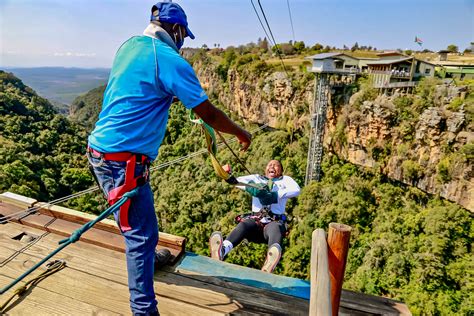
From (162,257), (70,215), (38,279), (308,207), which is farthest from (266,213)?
(308,207)

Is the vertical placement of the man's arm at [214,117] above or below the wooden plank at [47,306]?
above

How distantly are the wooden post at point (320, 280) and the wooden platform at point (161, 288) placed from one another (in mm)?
945

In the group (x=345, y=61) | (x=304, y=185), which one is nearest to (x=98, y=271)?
(x=304, y=185)

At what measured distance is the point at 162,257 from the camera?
9.48 ft

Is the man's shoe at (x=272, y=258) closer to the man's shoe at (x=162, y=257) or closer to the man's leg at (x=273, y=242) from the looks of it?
the man's leg at (x=273, y=242)

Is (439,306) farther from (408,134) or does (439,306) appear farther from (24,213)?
(24,213)

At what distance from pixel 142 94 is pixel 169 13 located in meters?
0.59

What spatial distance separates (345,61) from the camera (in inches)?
1281

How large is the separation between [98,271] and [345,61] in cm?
3368

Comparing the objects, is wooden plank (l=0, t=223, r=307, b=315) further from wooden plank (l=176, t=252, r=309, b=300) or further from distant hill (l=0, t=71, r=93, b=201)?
distant hill (l=0, t=71, r=93, b=201)

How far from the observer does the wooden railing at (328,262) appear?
149 cm

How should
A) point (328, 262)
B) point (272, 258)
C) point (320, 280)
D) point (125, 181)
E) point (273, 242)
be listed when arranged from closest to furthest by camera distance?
1. point (320, 280)
2. point (328, 262)
3. point (125, 181)
4. point (272, 258)
5. point (273, 242)

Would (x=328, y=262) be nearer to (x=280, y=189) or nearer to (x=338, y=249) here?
(x=338, y=249)

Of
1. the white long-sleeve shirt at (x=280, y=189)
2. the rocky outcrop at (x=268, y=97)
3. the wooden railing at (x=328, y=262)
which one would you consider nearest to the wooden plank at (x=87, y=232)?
the white long-sleeve shirt at (x=280, y=189)
